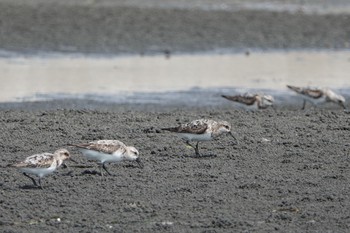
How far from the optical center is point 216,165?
1394 centimetres

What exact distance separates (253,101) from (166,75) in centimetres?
576

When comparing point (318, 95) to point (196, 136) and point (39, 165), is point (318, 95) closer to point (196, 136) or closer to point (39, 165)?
point (196, 136)

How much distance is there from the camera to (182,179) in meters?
13.1

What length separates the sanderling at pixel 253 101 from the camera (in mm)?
18312

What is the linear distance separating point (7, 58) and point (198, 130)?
1233cm

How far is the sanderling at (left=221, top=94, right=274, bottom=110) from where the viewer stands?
18.3 metres

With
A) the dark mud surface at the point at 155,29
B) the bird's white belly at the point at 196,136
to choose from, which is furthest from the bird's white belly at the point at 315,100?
the dark mud surface at the point at 155,29

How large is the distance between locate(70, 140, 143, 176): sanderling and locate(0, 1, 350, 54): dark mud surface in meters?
14.1

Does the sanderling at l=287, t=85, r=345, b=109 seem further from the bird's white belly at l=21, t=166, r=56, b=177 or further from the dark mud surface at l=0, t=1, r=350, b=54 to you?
the dark mud surface at l=0, t=1, r=350, b=54

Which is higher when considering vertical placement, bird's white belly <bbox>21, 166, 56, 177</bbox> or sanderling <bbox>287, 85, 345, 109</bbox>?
sanderling <bbox>287, 85, 345, 109</bbox>

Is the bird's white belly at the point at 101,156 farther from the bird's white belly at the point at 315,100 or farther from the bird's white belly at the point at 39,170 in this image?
the bird's white belly at the point at 315,100

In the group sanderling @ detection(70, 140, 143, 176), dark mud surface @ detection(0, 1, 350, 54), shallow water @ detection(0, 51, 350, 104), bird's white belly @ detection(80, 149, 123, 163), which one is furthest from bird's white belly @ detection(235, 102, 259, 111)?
dark mud surface @ detection(0, 1, 350, 54)

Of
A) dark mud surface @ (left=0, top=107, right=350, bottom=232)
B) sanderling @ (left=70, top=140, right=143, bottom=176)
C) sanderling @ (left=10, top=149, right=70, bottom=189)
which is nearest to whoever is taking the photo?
dark mud surface @ (left=0, top=107, right=350, bottom=232)

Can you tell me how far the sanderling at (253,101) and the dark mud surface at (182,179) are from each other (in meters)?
0.53
